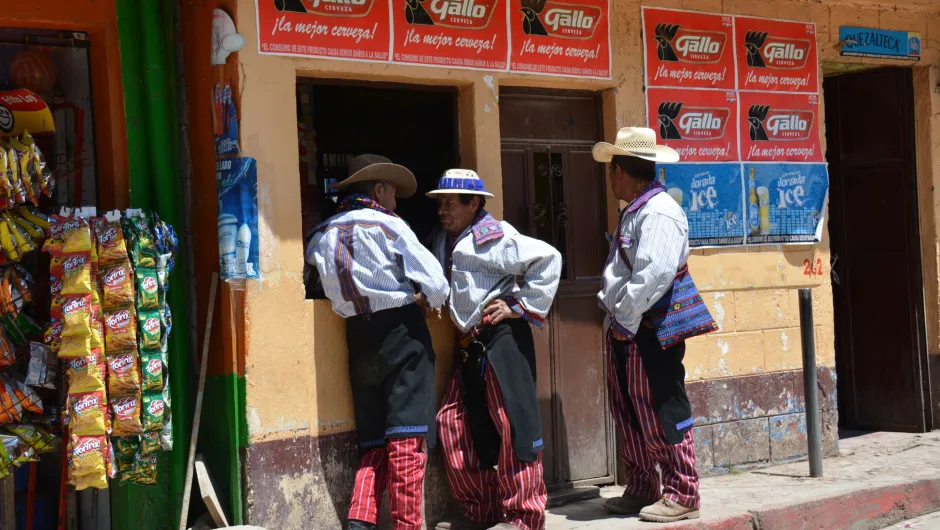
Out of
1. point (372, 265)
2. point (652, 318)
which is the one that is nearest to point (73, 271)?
point (372, 265)

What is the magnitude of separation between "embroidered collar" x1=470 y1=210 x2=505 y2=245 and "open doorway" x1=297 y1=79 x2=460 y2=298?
99 cm

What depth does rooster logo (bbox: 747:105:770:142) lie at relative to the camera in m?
7.23

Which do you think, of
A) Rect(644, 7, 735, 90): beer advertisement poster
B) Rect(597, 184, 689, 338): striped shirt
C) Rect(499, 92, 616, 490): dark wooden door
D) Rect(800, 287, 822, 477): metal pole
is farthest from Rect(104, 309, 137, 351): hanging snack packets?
Rect(800, 287, 822, 477): metal pole

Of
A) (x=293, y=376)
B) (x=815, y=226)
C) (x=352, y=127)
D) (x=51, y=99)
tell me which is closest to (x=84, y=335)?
(x=293, y=376)

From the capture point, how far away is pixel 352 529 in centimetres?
520

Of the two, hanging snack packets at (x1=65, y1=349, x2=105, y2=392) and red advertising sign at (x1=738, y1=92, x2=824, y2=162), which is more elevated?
red advertising sign at (x1=738, y1=92, x2=824, y2=162)

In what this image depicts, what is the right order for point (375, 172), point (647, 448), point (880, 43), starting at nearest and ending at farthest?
point (375, 172), point (647, 448), point (880, 43)

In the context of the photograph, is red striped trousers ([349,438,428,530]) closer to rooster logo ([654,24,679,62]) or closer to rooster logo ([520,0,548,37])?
rooster logo ([520,0,548,37])

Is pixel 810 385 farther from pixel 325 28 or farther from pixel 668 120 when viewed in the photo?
pixel 325 28

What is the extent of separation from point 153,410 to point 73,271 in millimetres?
753

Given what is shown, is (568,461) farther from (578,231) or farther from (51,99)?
(51,99)

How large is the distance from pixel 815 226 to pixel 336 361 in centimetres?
379

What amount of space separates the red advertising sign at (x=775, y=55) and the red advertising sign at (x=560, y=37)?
1177 millimetres

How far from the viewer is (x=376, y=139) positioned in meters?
6.74
